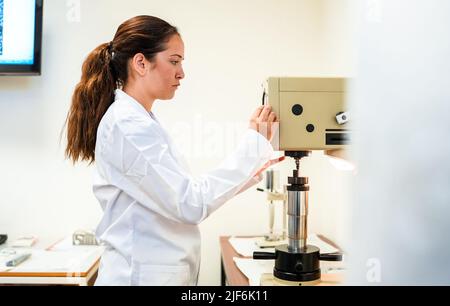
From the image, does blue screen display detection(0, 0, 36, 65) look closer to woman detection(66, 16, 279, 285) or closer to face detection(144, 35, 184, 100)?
woman detection(66, 16, 279, 285)

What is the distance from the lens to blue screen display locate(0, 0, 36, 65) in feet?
5.57

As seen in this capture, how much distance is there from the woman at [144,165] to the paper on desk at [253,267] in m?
0.21

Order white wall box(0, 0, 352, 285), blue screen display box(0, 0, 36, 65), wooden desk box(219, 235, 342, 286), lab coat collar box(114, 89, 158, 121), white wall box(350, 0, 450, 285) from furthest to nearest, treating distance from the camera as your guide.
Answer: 1. white wall box(0, 0, 352, 285)
2. blue screen display box(0, 0, 36, 65)
3. wooden desk box(219, 235, 342, 286)
4. lab coat collar box(114, 89, 158, 121)
5. white wall box(350, 0, 450, 285)

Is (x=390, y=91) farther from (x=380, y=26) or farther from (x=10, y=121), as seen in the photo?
(x=10, y=121)

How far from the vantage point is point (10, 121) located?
73.0 inches

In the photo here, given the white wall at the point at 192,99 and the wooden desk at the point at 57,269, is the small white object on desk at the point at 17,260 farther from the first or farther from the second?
the white wall at the point at 192,99

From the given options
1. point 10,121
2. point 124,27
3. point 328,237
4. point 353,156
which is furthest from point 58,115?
point 353,156

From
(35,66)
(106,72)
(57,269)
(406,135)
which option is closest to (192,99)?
(35,66)

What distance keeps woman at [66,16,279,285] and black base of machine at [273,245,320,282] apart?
0.69 ft

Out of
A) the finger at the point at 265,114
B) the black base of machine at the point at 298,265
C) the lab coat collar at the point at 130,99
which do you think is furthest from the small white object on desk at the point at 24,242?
the finger at the point at 265,114

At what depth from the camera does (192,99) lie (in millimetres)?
1825

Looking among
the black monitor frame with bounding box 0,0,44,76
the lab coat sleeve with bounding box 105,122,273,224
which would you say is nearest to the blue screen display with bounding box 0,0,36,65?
the black monitor frame with bounding box 0,0,44,76

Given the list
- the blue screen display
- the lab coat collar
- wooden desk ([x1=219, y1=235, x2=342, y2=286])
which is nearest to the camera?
the lab coat collar

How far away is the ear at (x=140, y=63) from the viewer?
945 mm
